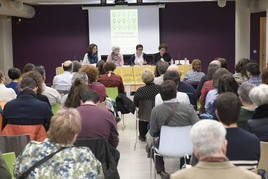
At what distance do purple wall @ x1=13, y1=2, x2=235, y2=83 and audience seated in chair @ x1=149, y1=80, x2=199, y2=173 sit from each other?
1114 centimetres

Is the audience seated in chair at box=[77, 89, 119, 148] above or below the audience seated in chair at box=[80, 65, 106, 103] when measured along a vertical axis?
below

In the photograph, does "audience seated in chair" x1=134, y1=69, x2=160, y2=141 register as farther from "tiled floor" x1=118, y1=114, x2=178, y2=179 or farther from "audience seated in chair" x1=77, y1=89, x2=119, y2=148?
"audience seated in chair" x1=77, y1=89, x2=119, y2=148

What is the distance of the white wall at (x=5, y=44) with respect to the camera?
1498cm

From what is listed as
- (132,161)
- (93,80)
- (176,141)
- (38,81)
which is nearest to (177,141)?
(176,141)

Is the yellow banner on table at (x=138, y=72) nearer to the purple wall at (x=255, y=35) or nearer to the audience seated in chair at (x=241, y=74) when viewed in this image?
the audience seated in chair at (x=241, y=74)

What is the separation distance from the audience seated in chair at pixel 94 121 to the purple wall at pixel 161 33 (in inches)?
458

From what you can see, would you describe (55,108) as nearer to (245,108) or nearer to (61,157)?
(245,108)

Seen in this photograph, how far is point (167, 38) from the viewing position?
15820 millimetres

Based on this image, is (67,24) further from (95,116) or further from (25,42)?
(95,116)

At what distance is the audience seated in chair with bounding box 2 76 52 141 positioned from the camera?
4.68 metres

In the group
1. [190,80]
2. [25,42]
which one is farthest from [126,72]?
[25,42]

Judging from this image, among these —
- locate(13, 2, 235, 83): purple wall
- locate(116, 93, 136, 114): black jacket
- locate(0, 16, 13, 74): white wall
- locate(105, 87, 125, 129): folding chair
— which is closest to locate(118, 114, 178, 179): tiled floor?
locate(116, 93, 136, 114): black jacket

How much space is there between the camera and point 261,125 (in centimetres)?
377

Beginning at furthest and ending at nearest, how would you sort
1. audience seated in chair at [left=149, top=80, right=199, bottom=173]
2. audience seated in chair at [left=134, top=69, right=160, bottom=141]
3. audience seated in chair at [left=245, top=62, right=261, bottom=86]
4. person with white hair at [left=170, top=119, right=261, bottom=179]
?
audience seated in chair at [left=134, top=69, right=160, bottom=141], audience seated in chair at [left=245, top=62, right=261, bottom=86], audience seated in chair at [left=149, top=80, right=199, bottom=173], person with white hair at [left=170, top=119, right=261, bottom=179]
